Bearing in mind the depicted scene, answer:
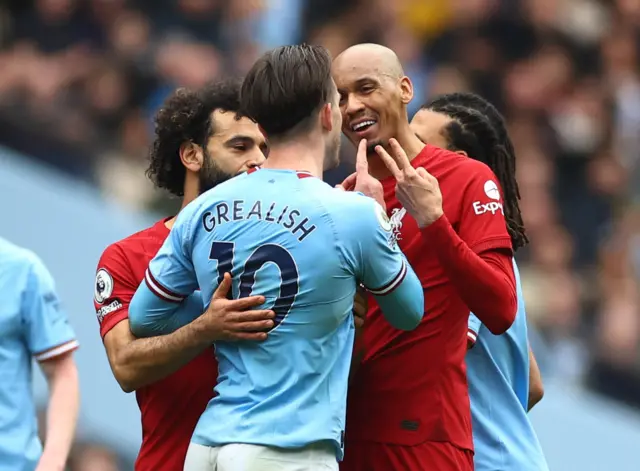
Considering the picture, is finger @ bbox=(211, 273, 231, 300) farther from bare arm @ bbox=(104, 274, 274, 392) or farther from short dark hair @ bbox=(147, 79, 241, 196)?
short dark hair @ bbox=(147, 79, 241, 196)

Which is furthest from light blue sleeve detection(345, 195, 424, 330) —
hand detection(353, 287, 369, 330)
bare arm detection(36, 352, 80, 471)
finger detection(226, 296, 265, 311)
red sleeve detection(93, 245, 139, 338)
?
bare arm detection(36, 352, 80, 471)

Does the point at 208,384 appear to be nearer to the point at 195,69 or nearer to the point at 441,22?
the point at 195,69

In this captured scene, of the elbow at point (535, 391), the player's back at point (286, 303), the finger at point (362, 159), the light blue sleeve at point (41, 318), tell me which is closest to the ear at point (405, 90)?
the finger at point (362, 159)

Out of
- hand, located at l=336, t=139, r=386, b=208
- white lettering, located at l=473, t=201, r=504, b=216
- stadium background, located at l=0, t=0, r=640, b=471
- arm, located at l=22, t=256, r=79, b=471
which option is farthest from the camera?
stadium background, located at l=0, t=0, r=640, b=471

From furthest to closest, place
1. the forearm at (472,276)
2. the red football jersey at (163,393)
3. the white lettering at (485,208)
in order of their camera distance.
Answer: the red football jersey at (163,393)
the white lettering at (485,208)
the forearm at (472,276)

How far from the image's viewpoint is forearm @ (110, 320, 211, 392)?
441 cm

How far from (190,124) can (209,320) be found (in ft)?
4.52

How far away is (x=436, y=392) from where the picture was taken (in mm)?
4746

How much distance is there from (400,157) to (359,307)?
498 mm

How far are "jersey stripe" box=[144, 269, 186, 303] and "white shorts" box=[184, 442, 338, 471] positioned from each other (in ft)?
1.60

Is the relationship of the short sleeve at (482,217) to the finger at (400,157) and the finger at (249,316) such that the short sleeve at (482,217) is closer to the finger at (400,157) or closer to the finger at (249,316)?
the finger at (400,157)

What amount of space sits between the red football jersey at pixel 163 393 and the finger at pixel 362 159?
0.81 meters

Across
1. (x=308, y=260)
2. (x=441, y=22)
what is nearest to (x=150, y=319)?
(x=308, y=260)

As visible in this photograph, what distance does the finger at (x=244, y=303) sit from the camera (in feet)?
13.9
